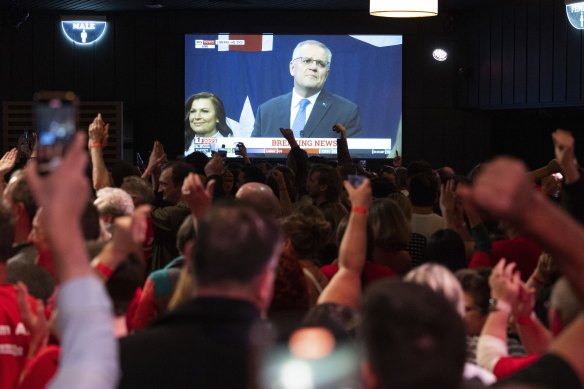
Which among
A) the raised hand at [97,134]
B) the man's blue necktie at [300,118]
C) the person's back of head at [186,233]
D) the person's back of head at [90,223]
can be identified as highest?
the man's blue necktie at [300,118]

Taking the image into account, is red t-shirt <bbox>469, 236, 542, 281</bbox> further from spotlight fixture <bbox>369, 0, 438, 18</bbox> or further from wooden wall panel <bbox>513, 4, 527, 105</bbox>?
wooden wall panel <bbox>513, 4, 527, 105</bbox>

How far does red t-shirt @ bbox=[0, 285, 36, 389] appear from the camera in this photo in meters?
2.49

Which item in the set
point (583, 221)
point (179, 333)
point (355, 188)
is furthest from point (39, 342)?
point (583, 221)

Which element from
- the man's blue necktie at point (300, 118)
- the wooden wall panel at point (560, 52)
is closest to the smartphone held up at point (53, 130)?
the wooden wall panel at point (560, 52)

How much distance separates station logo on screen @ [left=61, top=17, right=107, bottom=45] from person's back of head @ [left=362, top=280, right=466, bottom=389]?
15.1 metres

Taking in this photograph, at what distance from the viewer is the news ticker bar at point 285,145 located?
49.9 ft

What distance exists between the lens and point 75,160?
1.34m

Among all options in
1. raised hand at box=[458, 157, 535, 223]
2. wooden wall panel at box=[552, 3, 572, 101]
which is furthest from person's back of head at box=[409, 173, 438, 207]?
wooden wall panel at box=[552, 3, 572, 101]

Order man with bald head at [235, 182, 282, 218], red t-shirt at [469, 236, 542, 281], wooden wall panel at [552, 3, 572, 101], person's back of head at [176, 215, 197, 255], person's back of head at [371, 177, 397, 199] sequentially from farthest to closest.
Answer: wooden wall panel at [552, 3, 572, 101]
person's back of head at [371, 177, 397, 199]
red t-shirt at [469, 236, 542, 281]
man with bald head at [235, 182, 282, 218]
person's back of head at [176, 215, 197, 255]

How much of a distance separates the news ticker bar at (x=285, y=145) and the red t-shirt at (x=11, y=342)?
498 inches

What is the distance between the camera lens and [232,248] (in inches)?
64.8

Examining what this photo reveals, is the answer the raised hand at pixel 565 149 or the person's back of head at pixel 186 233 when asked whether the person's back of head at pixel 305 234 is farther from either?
the raised hand at pixel 565 149

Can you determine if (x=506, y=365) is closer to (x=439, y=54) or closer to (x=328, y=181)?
(x=328, y=181)

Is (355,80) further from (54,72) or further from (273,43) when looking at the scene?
(54,72)
